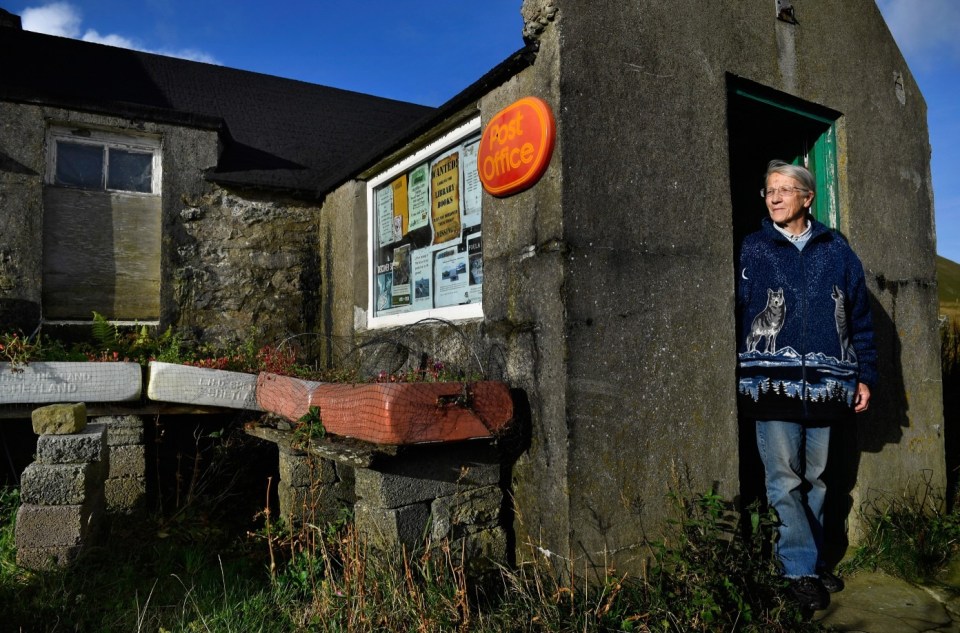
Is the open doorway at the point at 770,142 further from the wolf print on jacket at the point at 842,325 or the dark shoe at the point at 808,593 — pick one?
the dark shoe at the point at 808,593

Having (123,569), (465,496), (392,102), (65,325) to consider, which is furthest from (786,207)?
(392,102)

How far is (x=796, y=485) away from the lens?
3.34 meters

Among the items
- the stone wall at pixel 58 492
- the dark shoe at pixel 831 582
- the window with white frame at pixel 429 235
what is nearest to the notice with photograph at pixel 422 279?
the window with white frame at pixel 429 235

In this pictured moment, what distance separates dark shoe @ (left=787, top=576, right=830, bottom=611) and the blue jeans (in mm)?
34

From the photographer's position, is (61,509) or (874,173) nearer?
(61,509)

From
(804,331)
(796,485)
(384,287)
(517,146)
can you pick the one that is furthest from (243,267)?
(796,485)

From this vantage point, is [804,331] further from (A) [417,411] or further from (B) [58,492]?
(B) [58,492]

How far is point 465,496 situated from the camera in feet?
10.9

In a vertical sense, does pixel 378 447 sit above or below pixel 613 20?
below

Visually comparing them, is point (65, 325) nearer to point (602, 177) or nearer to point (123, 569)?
point (123, 569)

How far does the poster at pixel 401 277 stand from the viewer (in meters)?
5.05

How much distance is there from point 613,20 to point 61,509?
4170mm

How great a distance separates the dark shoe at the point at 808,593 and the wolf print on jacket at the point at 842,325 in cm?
115

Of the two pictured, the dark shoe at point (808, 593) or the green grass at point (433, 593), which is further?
the dark shoe at point (808, 593)
